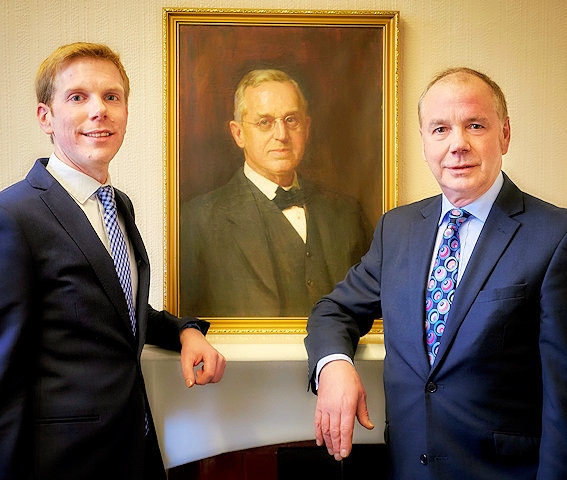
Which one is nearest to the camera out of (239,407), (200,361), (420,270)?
(420,270)

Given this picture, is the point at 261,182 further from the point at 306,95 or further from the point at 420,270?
the point at 420,270

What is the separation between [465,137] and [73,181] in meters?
1.03

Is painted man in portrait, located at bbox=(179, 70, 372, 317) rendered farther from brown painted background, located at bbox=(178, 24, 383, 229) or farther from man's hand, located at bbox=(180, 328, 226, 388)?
man's hand, located at bbox=(180, 328, 226, 388)

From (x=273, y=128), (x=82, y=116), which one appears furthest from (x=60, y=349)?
(x=273, y=128)

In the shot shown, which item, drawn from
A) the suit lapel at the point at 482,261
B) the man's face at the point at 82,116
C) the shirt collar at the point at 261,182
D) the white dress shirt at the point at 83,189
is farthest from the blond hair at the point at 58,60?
the suit lapel at the point at 482,261

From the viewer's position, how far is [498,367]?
1493 mm

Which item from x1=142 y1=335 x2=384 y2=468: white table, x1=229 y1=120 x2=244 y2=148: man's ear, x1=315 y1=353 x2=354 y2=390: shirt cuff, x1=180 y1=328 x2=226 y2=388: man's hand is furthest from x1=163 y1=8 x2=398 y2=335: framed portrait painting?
x1=315 y1=353 x2=354 y2=390: shirt cuff

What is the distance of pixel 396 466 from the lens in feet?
5.41

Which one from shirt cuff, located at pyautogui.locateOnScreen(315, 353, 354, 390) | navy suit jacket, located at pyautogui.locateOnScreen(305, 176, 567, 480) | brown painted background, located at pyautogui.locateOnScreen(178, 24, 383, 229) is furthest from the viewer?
brown painted background, located at pyautogui.locateOnScreen(178, 24, 383, 229)

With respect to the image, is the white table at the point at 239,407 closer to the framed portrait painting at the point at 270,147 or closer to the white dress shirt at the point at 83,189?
the framed portrait painting at the point at 270,147

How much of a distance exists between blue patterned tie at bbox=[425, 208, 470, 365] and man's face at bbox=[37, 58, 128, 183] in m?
0.93

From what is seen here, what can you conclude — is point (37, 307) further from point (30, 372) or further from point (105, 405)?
point (105, 405)

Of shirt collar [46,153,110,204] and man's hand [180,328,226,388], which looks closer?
shirt collar [46,153,110,204]

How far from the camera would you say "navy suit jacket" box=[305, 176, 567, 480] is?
4.73 ft
